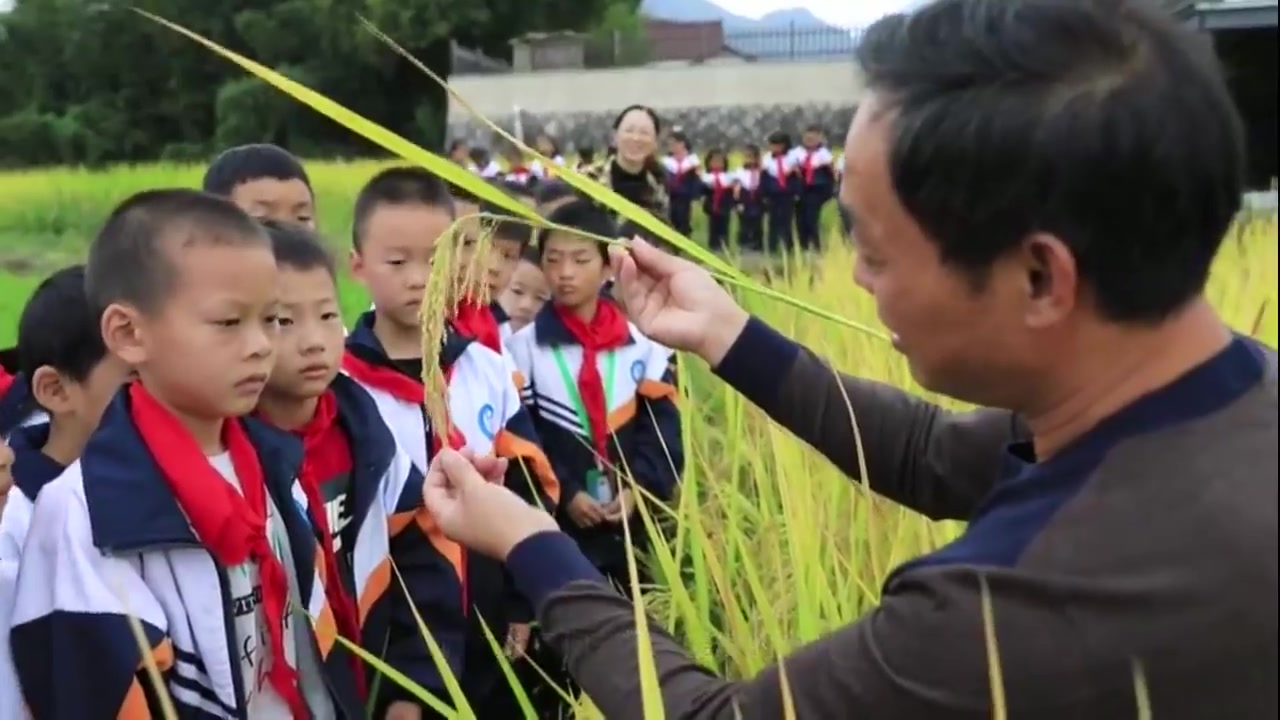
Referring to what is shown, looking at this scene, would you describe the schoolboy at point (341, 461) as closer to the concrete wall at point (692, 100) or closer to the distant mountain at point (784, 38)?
the concrete wall at point (692, 100)

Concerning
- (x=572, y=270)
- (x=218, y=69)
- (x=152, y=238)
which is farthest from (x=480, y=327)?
(x=218, y=69)

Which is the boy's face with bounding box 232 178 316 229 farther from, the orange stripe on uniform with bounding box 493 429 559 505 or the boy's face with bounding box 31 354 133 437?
the boy's face with bounding box 31 354 133 437

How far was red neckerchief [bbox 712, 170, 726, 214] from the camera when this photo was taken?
12.6 meters

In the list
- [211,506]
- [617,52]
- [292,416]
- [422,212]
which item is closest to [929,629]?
[211,506]

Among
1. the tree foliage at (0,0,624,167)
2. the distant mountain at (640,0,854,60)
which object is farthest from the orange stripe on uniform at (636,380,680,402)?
the distant mountain at (640,0,854,60)

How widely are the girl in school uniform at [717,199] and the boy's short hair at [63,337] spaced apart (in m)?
10.7

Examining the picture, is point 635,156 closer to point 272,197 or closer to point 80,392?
point 272,197

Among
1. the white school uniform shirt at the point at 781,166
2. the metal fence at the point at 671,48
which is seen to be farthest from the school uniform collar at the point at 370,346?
the metal fence at the point at 671,48

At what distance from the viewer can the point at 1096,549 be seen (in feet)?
2.41

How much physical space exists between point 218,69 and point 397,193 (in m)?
31.6

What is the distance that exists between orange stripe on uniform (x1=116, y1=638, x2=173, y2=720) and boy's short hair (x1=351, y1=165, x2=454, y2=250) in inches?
36.6

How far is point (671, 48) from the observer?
37750mm

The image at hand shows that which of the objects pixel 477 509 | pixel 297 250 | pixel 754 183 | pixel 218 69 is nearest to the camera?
Answer: pixel 477 509

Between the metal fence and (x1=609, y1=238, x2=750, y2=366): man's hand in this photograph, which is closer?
(x1=609, y1=238, x2=750, y2=366): man's hand
